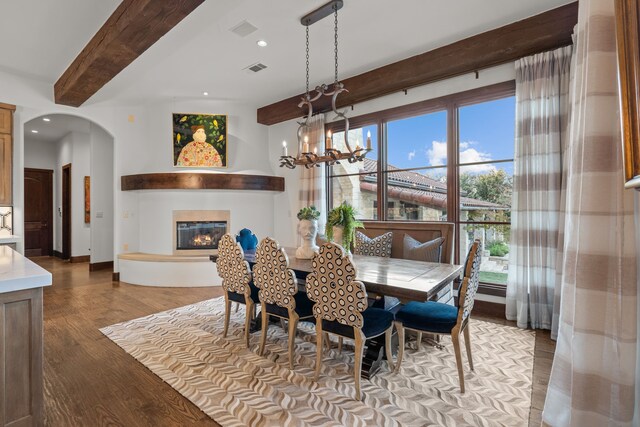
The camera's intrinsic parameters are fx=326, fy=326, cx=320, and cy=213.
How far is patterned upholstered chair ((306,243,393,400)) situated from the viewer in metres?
2.07

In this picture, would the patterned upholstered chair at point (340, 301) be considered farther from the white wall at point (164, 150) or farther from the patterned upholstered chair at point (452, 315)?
the white wall at point (164, 150)

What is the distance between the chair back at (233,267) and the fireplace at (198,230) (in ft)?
8.78

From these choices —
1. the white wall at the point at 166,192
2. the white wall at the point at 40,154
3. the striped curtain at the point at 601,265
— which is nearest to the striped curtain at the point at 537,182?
the striped curtain at the point at 601,265

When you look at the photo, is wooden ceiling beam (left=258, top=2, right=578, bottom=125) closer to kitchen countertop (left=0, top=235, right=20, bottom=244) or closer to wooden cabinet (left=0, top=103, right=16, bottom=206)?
wooden cabinet (left=0, top=103, right=16, bottom=206)

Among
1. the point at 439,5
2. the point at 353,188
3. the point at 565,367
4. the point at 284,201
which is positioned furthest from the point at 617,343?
the point at 284,201

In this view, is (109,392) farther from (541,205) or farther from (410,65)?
(410,65)

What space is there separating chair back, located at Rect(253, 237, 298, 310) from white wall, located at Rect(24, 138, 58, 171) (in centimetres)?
864

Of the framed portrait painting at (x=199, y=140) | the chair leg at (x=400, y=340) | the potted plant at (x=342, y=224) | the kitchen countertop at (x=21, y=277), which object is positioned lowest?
the chair leg at (x=400, y=340)

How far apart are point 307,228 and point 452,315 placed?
1.44 m

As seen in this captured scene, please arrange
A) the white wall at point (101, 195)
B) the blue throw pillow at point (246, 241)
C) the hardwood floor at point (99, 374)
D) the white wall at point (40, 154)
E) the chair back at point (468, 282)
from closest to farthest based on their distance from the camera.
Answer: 1. the hardwood floor at point (99, 374)
2. the chair back at point (468, 282)
3. the blue throw pillow at point (246, 241)
4. the white wall at point (101, 195)
5. the white wall at point (40, 154)

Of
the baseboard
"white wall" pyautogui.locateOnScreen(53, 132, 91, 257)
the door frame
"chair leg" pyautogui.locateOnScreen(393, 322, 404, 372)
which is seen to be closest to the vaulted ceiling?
"chair leg" pyautogui.locateOnScreen(393, 322, 404, 372)

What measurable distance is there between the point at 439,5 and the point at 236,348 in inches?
143

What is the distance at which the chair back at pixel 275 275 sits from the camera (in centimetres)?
249

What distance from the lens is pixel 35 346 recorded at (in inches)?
67.9
